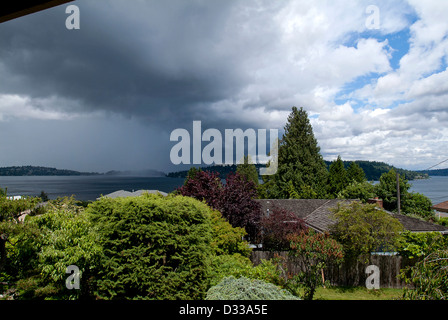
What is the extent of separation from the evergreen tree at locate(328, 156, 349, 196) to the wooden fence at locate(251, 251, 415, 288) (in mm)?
25726

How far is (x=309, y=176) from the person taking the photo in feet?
108

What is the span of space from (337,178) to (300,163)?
802 cm

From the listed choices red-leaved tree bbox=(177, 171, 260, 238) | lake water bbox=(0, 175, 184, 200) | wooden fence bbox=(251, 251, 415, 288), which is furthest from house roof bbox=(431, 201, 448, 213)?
lake water bbox=(0, 175, 184, 200)

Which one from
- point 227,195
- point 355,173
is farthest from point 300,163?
point 227,195

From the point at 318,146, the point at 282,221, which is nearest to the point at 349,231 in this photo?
the point at 282,221

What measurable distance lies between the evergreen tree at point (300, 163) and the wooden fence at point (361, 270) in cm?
2048

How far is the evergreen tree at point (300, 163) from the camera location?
3284cm

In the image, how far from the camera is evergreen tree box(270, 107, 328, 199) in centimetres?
3284

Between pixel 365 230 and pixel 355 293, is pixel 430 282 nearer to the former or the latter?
pixel 365 230

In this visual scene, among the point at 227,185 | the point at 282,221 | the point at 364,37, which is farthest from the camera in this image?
the point at 282,221
